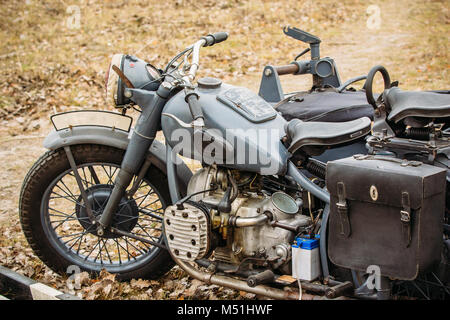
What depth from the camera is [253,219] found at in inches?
110

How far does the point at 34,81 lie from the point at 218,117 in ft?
20.6

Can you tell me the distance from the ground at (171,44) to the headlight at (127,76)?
2.13m

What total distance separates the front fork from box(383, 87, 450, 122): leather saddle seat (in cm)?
123

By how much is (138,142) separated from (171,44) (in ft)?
23.2

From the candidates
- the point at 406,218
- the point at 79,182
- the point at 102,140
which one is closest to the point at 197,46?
the point at 102,140

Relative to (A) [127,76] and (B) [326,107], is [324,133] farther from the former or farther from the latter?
(A) [127,76]

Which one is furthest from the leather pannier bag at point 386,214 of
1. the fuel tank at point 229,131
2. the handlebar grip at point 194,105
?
the handlebar grip at point 194,105

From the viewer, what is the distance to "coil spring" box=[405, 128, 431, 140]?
8.38 feet

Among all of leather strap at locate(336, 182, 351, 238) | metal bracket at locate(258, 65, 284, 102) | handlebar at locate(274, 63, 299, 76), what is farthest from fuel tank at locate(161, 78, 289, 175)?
handlebar at locate(274, 63, 299, 76)

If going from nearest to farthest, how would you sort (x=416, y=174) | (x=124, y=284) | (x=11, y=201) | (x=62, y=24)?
(x=416, y=174), (x=124, y=284), (x=11, y=201), (x=62, y=24)

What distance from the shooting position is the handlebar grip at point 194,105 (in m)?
2.79

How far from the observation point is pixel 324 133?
8.71ft
